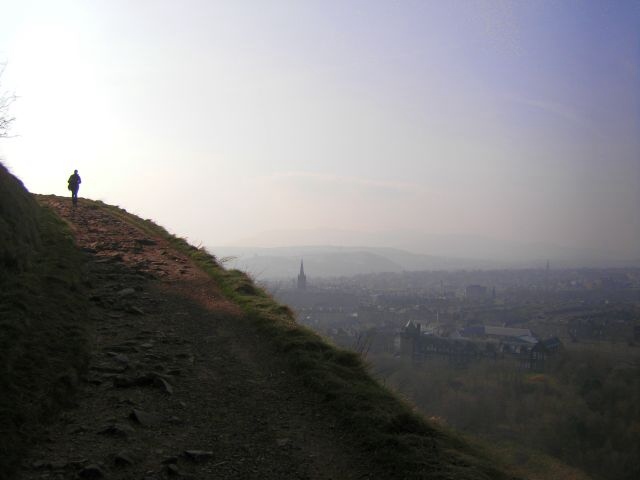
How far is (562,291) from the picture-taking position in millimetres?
40562

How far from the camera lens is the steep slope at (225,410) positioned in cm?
534

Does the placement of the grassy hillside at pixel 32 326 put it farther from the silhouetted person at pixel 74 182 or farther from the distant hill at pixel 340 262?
the distant hill at pixel 340 262

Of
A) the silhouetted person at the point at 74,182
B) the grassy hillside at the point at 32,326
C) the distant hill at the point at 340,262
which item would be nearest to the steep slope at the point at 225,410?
the grassy hillside at the point at 32,326

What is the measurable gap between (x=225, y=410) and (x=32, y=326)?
10.4ft

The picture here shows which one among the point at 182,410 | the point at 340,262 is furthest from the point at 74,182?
the point at 340,262

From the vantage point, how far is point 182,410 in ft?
21.4

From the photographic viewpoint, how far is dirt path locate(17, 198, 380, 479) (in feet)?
17.2

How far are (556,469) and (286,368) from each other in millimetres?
5624

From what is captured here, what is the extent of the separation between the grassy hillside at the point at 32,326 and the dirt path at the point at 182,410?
0.24m

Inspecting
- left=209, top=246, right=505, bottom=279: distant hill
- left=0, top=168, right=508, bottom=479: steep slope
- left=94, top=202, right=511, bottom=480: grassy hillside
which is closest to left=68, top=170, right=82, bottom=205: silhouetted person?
left=0, top=168, right=508, bottom=479: steep slope

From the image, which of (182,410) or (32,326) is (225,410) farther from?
(32,326)

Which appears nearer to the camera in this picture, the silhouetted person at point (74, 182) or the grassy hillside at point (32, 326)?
the grassy hillside at point (32, 326)

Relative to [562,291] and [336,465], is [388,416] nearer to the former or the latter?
[336,465]

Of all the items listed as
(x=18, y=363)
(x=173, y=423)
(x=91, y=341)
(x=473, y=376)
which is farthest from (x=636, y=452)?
(x=18, y=363)
